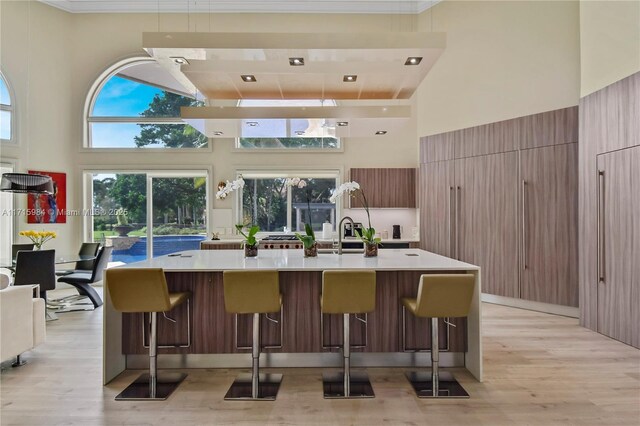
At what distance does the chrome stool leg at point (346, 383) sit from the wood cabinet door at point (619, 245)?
301 cm

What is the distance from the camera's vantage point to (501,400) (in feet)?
9.37

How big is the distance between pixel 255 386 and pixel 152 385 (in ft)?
2.69

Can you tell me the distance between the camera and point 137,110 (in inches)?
290

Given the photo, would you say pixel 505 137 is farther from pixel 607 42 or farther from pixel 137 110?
pixel 137 110

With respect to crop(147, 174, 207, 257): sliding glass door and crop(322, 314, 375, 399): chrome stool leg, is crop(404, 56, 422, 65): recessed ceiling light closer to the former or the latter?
crop(322, 314, 375, 399): chrome stool leg

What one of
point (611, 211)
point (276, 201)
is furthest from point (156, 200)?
point (611, 211)

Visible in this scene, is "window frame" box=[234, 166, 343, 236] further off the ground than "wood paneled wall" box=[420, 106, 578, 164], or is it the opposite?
"wood paneled wall" box=[420, 106, 578, 164]

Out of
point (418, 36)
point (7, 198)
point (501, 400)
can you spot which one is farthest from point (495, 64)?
point (7, 198)

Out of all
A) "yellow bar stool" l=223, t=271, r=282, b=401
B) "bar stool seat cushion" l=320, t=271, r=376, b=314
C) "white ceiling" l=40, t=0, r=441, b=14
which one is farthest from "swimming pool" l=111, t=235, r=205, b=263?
"bar stool seat cushion" l=320, t=271, r=376, b=314

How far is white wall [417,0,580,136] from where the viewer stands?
5383 mm

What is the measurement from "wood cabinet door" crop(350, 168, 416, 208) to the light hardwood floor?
11.2 ft

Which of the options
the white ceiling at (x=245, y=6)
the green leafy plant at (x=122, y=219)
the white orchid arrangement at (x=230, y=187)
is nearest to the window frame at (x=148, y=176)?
the green leafy plant at (x=122, y=219)

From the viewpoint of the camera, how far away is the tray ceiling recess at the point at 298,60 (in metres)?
2.81

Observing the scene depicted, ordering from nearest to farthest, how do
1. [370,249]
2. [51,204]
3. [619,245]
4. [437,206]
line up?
[370,249]
[619,245]
[437,206]
[51,204]
